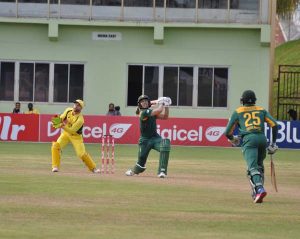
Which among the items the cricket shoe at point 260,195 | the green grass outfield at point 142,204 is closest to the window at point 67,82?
the green grass outfield at point 142,204

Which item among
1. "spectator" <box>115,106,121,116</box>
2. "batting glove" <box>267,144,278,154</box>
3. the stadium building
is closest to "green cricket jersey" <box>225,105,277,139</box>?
"batting glove" <box>267,144,278,154</box>

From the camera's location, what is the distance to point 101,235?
1262 cm

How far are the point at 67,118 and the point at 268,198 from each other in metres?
7.50

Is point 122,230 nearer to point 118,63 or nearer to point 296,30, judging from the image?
point 118,63

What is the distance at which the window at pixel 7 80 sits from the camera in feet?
151

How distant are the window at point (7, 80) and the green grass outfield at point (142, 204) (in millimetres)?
18078

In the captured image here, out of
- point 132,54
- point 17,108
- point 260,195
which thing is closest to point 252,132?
point 260,195

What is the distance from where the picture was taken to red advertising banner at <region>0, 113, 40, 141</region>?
132 ft

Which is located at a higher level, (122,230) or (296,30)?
(296,30)

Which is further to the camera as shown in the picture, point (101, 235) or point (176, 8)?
point (176, 8)

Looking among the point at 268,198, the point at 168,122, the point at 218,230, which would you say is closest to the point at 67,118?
the point at 268,198

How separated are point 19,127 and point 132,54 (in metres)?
7.32

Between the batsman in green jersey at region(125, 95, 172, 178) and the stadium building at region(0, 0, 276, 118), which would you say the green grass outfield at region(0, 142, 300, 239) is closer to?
the batsman in green jersey at region(125, 95, 172, 178)

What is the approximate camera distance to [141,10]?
4562 cm
